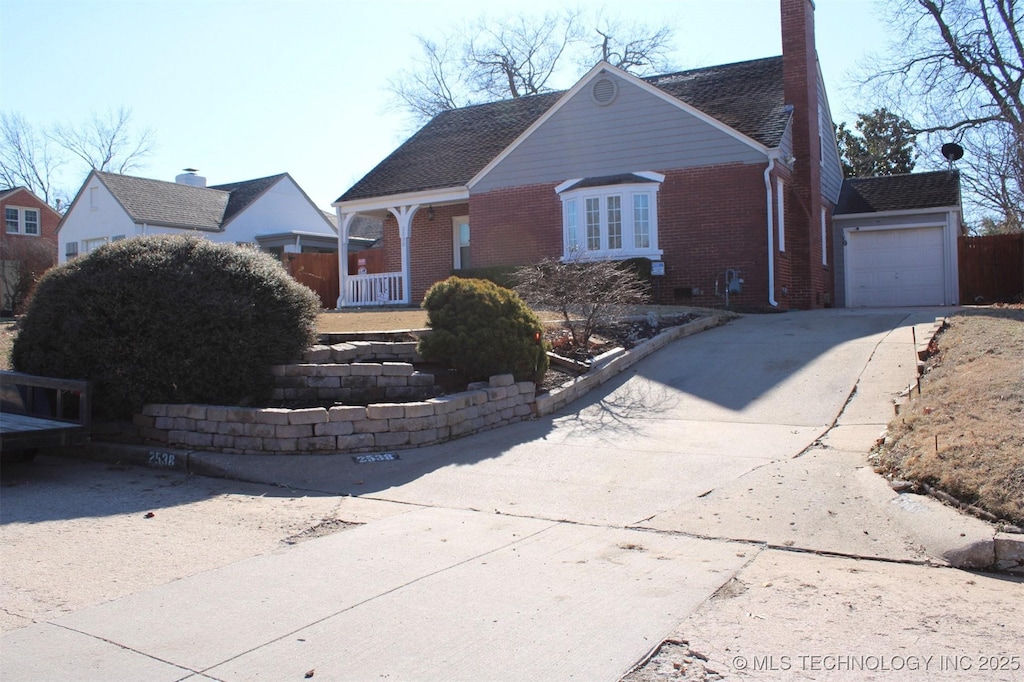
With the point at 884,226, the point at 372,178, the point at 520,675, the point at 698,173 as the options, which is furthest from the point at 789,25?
the point at 520,675

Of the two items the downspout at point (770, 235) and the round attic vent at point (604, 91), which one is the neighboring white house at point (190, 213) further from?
the downspout at point (770, 235)

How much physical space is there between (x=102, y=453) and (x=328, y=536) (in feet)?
13.0

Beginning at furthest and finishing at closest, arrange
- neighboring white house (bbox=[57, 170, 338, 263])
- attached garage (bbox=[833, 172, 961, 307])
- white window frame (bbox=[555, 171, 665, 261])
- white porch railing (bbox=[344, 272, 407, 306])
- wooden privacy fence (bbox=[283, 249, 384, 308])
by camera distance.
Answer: neighboring white house (bbox=[57, 170, 338, 263]), wooden privacy fence (bbox=[283, 249, 384, 308]), white porch railing (bbox=[344, 272, 407, 306]), attached garage (bbox=[833, 172, 961, 307]), white window frame (bbox=[555, 171, 665, 261])

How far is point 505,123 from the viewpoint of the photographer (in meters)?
24.8

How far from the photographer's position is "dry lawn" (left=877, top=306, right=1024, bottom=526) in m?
5.41

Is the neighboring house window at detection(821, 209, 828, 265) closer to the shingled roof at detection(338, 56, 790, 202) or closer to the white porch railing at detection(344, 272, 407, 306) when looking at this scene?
the shingled roof at detection(338, 56, 790, 202)

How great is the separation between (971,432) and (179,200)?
35.1m

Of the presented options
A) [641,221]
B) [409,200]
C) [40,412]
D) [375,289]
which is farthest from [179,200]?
[40,412]

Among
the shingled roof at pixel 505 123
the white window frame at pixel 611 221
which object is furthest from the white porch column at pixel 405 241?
the white window frame at pixel 611 221

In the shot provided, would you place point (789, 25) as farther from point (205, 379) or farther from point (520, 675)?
point (520, 675)

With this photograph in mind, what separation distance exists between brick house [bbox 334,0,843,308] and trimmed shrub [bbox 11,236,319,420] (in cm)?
959

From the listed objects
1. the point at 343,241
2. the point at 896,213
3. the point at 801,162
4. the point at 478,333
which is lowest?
the point at 478,333

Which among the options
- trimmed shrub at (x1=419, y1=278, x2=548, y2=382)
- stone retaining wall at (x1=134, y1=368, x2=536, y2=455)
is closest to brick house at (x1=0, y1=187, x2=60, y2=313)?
stone retaining wall at (x1=134, y1=368, x2=536, y2=455)

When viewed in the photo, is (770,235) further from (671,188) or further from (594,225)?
(594,225)
